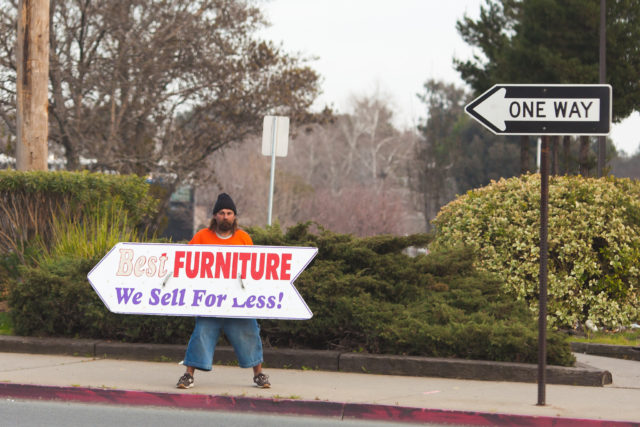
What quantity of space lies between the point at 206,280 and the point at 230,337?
2.12 feet

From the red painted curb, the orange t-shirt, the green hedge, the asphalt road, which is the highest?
the orange t-shirt

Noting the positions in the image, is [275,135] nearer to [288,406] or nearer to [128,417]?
[288,406]

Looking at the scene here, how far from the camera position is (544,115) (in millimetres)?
7617

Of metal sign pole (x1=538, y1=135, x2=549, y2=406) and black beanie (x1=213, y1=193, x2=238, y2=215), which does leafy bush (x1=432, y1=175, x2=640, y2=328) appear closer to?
metal sign pole (x1=538, y1=135, x2=549, y2=406)

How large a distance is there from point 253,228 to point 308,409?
3.73 metres

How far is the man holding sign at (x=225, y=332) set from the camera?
8078 millimetres

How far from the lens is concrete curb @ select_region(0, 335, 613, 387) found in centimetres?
873

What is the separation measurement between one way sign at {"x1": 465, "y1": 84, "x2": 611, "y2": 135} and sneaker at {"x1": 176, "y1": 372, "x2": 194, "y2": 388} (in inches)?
137

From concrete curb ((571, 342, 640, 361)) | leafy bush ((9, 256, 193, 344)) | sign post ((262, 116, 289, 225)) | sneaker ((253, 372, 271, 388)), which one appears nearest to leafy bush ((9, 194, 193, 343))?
leafy bush ((9, 256, 193, 344))

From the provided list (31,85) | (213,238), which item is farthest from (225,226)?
(31,85)

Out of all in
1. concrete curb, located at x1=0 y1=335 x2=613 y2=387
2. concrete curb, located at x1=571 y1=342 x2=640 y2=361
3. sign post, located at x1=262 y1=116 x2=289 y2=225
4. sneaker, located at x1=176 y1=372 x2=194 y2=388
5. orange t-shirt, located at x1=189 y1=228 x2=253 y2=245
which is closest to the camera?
sneaker, located at x1=176 y1=372 x2=194 y2=388

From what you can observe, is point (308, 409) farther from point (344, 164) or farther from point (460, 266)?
point (344, 164)

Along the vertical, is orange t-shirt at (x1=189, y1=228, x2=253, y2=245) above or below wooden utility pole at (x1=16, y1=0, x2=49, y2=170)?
below

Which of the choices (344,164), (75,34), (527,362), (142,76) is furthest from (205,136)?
(344,164)
